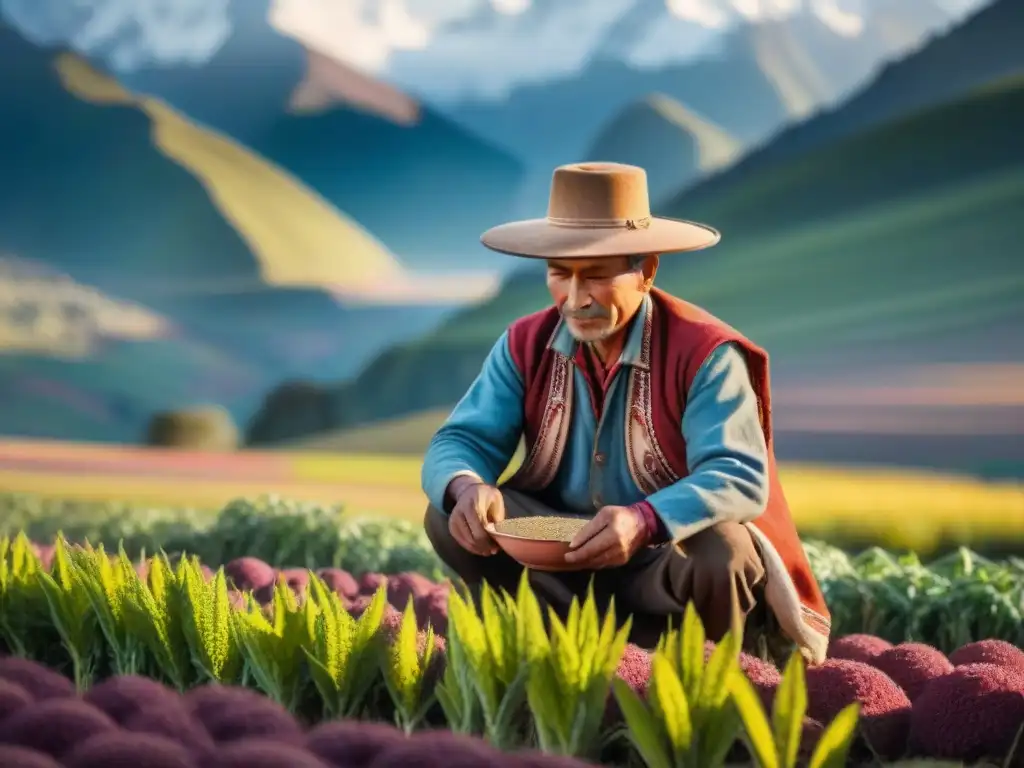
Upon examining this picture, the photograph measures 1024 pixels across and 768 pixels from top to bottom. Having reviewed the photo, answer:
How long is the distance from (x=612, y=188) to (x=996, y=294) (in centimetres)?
398

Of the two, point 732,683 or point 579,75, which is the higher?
point 579,75

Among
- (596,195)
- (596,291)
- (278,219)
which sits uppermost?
(278,219)

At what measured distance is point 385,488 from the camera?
7250mm

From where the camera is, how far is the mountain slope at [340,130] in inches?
348

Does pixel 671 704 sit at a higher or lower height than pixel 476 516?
lower

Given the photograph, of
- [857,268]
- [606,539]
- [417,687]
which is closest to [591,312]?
[606,539]

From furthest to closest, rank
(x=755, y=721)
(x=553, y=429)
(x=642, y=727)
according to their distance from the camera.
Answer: (x=553, y=429), (x=642, y=727), (x=755, y=721)

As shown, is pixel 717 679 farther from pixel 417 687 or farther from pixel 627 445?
pixel 627 445

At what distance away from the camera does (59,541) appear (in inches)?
147

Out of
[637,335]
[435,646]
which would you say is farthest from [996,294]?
[435,646]

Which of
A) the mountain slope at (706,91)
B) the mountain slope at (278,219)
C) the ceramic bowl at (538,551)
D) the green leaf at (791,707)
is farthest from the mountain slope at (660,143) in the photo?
the green leaf at (791,707)

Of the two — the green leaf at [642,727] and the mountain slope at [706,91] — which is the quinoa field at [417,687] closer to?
the green leaf at [642,727]

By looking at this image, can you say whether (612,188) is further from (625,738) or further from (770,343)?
(770,343)

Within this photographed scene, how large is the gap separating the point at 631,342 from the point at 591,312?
0.16 meters
